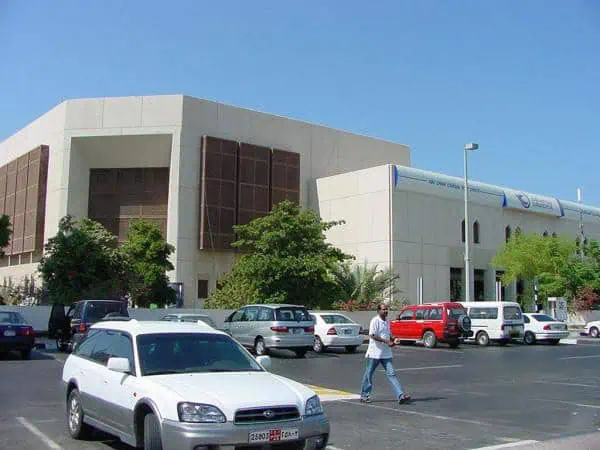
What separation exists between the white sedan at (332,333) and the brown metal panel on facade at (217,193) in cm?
1899

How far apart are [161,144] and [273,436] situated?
132 feet

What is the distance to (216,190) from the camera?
44281 mm

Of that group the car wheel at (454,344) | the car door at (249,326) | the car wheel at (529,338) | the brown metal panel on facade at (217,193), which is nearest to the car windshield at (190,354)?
the car door at (249,326)

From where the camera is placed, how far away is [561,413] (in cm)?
1157

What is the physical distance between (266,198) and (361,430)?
123ft

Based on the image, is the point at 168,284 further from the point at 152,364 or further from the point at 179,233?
the point at 152,364

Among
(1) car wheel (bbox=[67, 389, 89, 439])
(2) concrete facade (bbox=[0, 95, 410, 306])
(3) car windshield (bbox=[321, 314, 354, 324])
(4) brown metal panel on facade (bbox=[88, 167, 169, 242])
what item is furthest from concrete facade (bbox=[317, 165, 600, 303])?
(1) car wheel (bbox=[67, 389, 89, 439])

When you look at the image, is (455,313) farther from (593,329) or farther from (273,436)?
(273,436)

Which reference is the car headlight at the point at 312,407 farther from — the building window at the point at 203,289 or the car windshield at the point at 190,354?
the building window at the point at 203,289

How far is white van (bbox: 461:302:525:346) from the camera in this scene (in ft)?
98.8

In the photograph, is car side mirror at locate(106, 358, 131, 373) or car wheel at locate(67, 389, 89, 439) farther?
car wheel at locate(67, 389, 89, 439)

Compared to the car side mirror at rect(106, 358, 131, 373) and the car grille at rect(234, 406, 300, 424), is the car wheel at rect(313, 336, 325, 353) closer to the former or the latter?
the car side mirror at rect(106, 358, 131, 373)

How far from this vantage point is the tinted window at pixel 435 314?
28586mm

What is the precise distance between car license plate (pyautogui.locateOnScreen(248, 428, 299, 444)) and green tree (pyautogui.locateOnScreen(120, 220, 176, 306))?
30.2m
